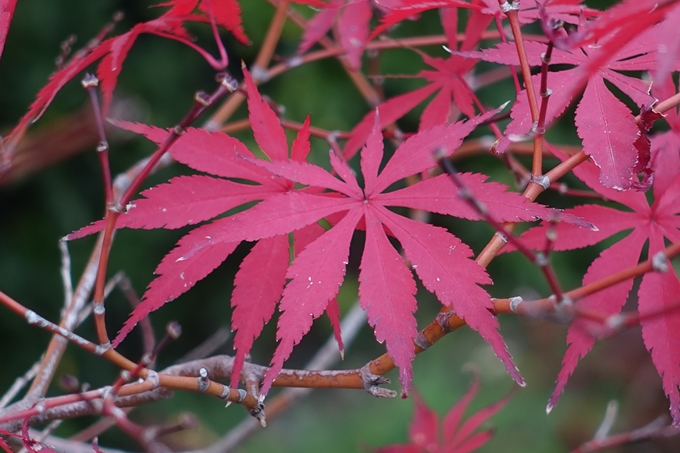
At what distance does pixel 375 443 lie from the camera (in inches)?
64.6

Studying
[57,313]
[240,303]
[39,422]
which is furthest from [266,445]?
[240,303]

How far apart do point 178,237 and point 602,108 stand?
1.52m

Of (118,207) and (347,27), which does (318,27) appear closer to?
(347,27)

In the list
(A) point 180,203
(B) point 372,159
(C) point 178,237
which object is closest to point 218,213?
(A) point 180,203

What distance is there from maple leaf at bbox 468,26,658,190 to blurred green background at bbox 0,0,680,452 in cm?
115

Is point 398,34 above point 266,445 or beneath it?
above

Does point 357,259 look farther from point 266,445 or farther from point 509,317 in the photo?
point 266,445

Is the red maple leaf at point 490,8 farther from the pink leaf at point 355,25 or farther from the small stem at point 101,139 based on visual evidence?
the small stem at point 101,139

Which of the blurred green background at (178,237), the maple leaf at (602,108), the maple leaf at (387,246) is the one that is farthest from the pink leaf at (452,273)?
the blurred green background at (178,237)

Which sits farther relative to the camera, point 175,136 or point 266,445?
point 266,445

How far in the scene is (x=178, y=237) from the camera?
184 cm

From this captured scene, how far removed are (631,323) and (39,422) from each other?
57 cm

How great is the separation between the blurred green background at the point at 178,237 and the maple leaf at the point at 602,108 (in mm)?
1152

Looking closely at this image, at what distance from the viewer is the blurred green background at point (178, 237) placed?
168 cm
